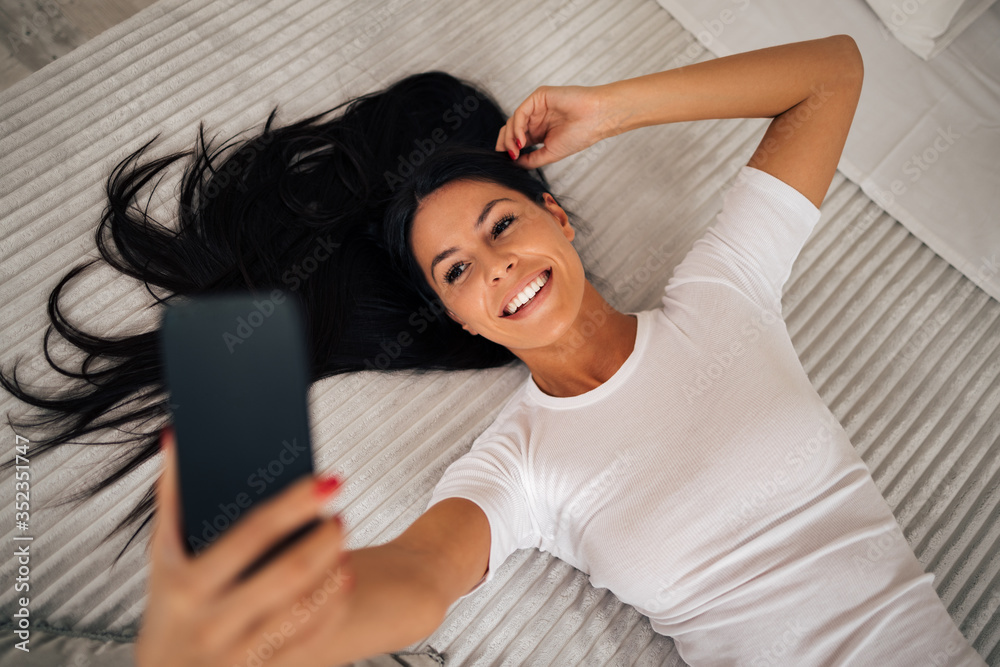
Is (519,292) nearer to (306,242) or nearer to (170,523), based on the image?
(306,242)

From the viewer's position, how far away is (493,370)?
1.12m

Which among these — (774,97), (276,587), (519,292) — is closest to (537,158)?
(519,292)

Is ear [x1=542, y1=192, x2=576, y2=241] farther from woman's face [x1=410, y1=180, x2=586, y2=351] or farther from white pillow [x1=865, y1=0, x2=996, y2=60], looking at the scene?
white pillow [x1=865, y1=0, x2=996, y2=60]

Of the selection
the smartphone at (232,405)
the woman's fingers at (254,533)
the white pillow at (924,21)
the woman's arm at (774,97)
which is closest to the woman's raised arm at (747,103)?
the woman's arm at (774,97)

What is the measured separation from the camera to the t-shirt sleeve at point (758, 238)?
95cm

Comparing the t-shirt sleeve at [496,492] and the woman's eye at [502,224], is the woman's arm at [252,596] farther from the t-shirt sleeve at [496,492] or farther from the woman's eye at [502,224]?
the woman's eye at [502,224]

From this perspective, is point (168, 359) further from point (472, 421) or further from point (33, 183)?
point (33, 183)

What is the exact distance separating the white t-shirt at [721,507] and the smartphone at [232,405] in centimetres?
40

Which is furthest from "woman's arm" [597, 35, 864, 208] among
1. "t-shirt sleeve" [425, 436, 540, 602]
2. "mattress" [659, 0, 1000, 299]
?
"t-shirt sleeve" [425, 436, 540, 602]

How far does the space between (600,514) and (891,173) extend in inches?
43.4

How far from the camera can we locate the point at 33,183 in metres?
1.01

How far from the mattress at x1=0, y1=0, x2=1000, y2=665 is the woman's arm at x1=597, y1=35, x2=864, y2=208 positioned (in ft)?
0.80

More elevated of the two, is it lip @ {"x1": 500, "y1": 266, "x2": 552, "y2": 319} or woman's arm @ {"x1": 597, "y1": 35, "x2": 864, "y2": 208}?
woman's arm @ {"x1": 597, "y1": 35, "x2": 864, "y2": 208}

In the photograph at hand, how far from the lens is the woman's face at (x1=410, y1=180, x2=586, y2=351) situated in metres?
0.86
